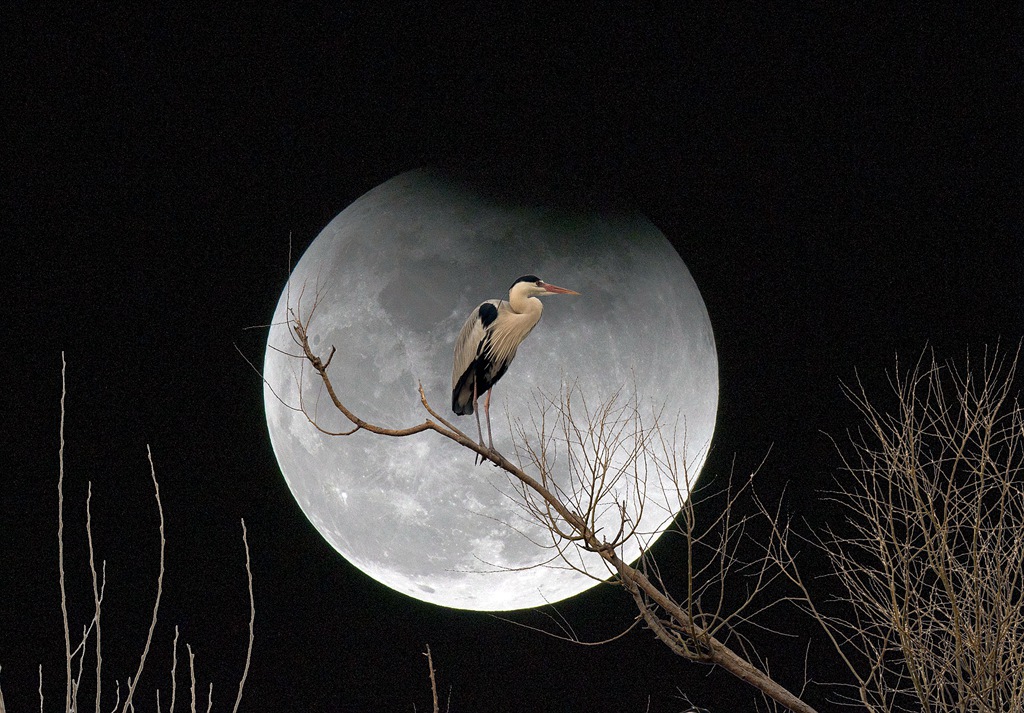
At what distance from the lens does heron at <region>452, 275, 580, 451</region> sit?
5387 mm

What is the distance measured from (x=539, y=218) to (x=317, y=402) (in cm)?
163

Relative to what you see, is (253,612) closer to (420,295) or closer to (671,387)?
(420,295)

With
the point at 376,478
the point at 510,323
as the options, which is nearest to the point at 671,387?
the point at 510,323

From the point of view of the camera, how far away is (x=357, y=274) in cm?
613

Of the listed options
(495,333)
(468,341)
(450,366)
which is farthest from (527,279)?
(450,366)

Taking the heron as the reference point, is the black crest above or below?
above

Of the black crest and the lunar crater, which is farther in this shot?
the lunar crater

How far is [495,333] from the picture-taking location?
17.7ft

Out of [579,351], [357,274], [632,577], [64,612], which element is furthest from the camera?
[357,274]

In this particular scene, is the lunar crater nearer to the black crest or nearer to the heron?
the heron

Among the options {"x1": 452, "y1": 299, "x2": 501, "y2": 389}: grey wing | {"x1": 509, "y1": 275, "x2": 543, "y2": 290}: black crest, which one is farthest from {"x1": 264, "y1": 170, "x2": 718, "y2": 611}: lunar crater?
{"x1": 509, "y1": 275, "x2": 543, "y2": 290}: black crest

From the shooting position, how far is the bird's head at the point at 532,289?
541cm

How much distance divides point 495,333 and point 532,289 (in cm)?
29

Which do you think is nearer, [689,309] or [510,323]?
[510,323]
